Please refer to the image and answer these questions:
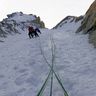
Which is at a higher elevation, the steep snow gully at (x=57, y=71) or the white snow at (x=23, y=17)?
the white snow at (x=23, y=17)

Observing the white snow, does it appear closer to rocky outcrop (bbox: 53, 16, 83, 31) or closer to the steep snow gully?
rocky outcrop (bbox: 53, 16, 83, 31)

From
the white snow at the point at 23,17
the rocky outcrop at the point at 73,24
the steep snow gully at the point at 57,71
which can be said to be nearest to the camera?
the steep snow gully at the point at 57,71

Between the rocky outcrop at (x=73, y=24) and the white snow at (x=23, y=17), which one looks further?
the white snow at (x=23, y=17)

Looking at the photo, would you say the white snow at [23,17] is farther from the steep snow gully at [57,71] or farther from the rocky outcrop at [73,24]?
the steep snow gully at [57,71]

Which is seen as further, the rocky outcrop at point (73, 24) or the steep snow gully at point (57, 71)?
the rocky outcrop at point (73, 24)

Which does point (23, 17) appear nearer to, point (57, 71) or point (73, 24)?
point (73, 24)

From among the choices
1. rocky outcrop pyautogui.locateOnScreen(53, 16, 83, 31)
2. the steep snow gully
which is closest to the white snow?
rocky outcrop pyautogui.locateOnScreen(53, 16, 83, 31)

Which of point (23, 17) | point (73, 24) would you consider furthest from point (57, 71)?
point (23, 17)

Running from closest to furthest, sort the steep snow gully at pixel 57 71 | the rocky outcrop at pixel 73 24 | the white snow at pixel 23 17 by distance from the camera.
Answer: the steep snow gully at pixel 57 71 < the rocky outcrop at pixel 73 24 < the white snow at pixel 23 17

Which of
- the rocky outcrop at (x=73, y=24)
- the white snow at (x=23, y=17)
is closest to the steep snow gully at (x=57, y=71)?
the rocky outcrop at (x=73, y=24)

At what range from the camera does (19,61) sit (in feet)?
51.3

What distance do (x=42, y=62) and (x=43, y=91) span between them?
4912 millimetres

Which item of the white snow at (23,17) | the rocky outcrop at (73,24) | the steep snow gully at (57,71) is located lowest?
the steep snow gully at (57,71)

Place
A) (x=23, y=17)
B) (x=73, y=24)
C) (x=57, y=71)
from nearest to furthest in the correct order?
1. (x=57, y=71)
2. (x=73, y=24)
3. (x=23, y=17)
